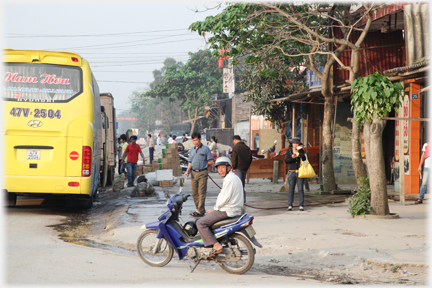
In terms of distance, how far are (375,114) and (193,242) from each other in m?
5.17

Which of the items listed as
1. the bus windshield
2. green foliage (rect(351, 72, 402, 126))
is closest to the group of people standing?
green foliage (rect(351, 72, 402, 126))

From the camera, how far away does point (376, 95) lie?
8.63 metres

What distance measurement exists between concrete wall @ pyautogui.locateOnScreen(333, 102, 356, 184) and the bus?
410 inches

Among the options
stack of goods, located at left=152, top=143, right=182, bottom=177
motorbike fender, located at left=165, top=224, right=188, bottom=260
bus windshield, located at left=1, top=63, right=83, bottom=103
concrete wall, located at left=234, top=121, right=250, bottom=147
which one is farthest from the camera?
concrete wall, located at left=234, top=121, right=250, bottom=147

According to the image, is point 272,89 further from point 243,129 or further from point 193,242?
point 243,129

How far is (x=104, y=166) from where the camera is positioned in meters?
16.2

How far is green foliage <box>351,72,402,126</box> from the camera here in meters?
8.67

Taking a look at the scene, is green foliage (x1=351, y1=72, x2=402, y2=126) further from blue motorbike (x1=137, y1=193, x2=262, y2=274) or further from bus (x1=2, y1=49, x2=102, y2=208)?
bus (x1=2, y1=49, x2=102, y2=208)

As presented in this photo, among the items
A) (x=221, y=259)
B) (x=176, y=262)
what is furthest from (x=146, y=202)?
(x=221, y=259)

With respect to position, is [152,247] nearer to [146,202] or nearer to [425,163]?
[146,202]

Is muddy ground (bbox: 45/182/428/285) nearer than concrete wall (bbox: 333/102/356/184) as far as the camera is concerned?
Yes

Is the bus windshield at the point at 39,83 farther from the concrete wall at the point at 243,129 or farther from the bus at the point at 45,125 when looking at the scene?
the concrete wall at the point at 243,129

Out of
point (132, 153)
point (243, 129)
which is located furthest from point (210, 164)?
point (243, 129)

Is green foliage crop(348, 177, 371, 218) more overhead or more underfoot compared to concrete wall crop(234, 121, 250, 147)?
more underfoot
